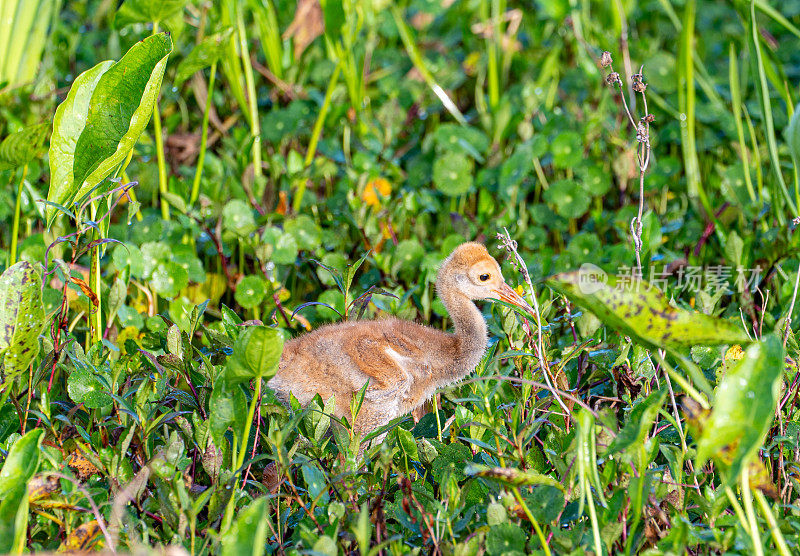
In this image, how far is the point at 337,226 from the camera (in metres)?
3.64

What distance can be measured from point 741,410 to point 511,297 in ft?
3.60

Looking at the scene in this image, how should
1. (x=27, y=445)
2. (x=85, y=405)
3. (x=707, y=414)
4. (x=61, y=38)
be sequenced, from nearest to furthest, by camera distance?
(x=707, y=414), (x=27, y=445), (x=85, y=405), (x=61, y=38)

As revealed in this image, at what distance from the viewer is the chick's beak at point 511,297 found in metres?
2.58

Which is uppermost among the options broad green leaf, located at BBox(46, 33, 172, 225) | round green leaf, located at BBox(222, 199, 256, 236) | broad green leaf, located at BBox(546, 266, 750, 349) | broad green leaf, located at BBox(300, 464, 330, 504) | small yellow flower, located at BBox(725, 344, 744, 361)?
broad green leaf, located at BBox(46, 33, 172, 225)

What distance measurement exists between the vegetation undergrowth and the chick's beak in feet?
0.12

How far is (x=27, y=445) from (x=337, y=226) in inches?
76.7

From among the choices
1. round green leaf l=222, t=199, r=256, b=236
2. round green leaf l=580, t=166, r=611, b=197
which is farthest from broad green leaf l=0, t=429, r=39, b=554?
round green leaf l=580, t=166, r=611, b=197

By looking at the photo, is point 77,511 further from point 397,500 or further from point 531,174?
point 531,174

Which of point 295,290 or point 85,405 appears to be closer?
point 85,405

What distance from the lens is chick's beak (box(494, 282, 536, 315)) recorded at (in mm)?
2576

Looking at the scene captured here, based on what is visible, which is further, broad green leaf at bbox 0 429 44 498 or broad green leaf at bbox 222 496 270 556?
broad green leaf at bbox 0 429 44 498

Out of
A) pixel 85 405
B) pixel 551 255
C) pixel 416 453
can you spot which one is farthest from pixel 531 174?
pixel 85 405

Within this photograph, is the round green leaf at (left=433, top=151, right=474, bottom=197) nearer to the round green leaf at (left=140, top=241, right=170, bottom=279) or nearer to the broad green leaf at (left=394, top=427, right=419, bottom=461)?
the round green leaf at (left=140, top=241, right=170, bottom=279)

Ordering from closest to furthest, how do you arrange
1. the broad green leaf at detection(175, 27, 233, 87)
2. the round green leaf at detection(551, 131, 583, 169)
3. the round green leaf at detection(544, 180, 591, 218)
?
the broad green leaf at detection(175, 27, 233, 87)
the round green leaf at detection(544, 180, 591, 218)
the round green leaf at detection(551, 131, 583, 169)
